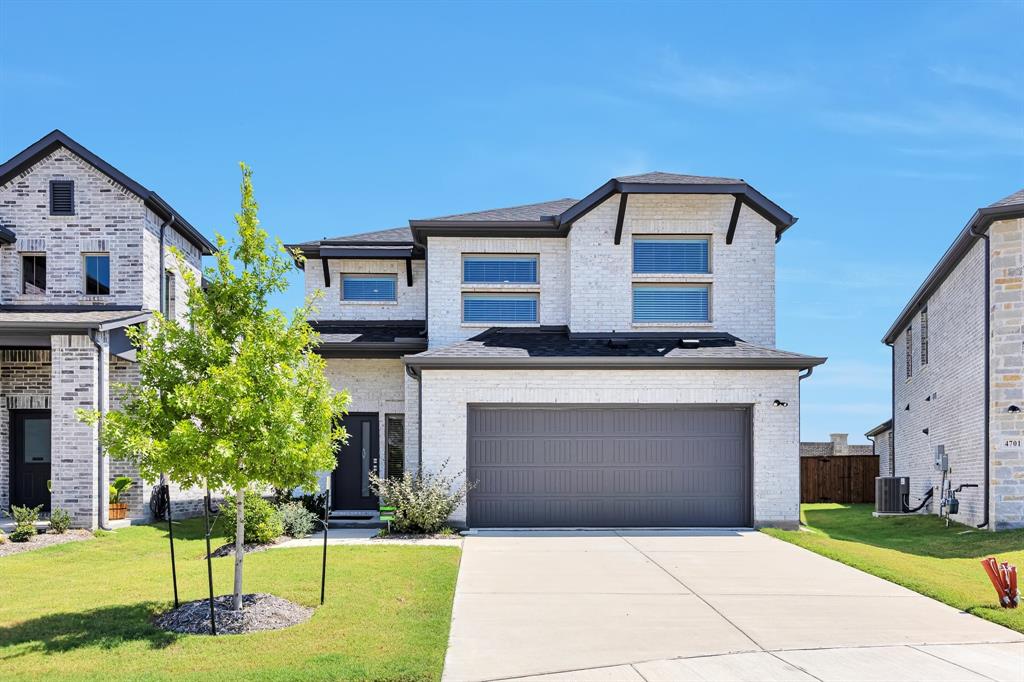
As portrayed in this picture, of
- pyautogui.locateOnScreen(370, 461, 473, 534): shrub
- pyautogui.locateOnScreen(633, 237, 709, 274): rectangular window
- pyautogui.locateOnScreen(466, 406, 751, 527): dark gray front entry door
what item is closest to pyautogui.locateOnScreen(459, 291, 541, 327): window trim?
pyautogui.locateOnScreen(633, 237, 709, 274): rectangular window

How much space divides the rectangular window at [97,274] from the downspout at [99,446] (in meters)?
3.11

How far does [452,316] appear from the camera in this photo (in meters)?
19.9

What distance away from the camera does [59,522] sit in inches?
634

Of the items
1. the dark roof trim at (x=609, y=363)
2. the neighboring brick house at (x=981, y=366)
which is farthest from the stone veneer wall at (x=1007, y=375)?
the dark roof trim at (x=609, y=363)

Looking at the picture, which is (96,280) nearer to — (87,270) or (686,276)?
(87,270)

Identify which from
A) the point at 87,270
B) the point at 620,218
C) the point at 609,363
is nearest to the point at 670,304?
the point at 620,218

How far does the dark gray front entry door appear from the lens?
Answer: 17312 mm

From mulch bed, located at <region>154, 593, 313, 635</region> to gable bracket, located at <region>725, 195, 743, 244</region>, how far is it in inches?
514

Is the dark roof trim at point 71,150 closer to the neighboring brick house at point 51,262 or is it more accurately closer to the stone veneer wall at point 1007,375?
the neighboring brick house at point 51,262

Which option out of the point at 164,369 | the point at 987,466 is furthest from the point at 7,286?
the point at 987,466

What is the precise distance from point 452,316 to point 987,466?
10.9 metres

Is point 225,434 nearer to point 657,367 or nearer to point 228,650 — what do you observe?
point 228,650

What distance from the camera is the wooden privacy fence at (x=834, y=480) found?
95.1ft

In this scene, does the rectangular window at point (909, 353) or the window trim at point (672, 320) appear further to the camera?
the rectangular window at point (909, 353)
